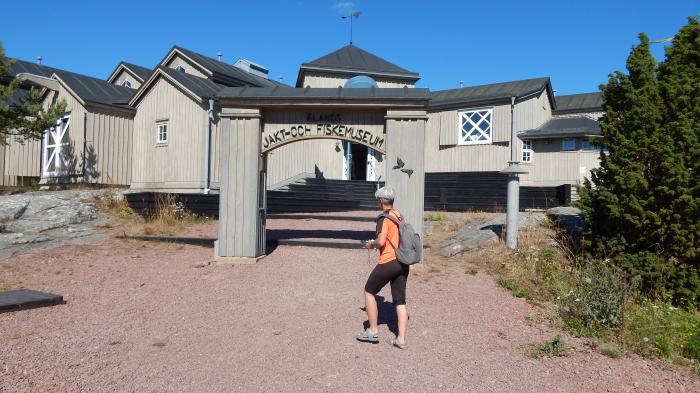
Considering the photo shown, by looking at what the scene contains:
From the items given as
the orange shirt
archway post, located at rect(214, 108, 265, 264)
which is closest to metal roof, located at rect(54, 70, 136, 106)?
archway post, located at rect(214, 108, 265, 264)

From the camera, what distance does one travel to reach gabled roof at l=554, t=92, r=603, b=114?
Result: 83.8 ft

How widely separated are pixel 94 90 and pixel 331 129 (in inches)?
557

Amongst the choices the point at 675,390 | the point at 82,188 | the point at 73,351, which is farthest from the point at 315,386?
the point at 82,188

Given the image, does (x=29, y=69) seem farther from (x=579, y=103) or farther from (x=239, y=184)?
(x=579, y=103)

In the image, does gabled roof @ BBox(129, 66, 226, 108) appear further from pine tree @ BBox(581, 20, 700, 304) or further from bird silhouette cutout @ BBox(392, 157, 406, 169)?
pine tree @ BBox(581, 20, 700, 304)

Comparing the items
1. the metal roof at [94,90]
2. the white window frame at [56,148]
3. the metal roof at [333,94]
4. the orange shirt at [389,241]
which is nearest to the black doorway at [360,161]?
the metal roof at [94,90]

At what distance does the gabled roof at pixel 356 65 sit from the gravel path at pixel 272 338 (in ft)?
49.6

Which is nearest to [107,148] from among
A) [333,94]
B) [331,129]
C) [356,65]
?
[356,65]

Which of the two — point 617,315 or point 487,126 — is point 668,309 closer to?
point 617,315

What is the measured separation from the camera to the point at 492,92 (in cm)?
2495

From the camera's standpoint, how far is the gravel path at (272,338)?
15.4 ft

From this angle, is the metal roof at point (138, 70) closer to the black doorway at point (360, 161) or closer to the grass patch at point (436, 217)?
the black doorway at point (360, 161)

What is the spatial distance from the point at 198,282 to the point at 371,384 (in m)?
4.54

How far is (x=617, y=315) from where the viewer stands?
6152mm
